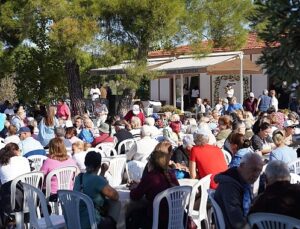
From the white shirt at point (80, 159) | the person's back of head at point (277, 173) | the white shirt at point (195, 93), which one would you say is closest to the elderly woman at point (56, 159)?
the white shirt at point (80, 159)

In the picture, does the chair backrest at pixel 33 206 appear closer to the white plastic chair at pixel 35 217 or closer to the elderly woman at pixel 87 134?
the white plastic chair at pixel 35 217

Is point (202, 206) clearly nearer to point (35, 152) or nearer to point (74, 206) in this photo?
Answer: point (74, 206)

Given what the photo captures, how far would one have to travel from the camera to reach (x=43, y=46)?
22.3 meters

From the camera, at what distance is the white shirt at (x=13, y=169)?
7512mm

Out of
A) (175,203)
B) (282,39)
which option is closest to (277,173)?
(175,203)

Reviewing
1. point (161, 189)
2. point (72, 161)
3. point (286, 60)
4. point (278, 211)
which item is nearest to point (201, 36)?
point (72, 161)

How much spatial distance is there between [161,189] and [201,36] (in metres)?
12.0

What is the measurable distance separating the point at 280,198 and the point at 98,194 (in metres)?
2.07

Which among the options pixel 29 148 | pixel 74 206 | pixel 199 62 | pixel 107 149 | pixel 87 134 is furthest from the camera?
pixel 199 62

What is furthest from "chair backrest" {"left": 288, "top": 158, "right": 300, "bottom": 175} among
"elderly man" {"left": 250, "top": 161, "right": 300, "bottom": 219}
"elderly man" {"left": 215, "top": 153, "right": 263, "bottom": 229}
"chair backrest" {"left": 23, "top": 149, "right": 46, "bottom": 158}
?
"chair backrest" {"left": 23, "top": 149, "right": 46, "bottom": 158}

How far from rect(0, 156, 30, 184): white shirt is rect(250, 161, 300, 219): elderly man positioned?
3.69m

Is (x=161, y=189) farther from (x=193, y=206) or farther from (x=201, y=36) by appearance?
(x=201, y=36)

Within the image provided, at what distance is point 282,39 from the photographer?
3.35 meters

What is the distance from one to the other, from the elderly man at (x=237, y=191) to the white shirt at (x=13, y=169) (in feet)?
10.1
